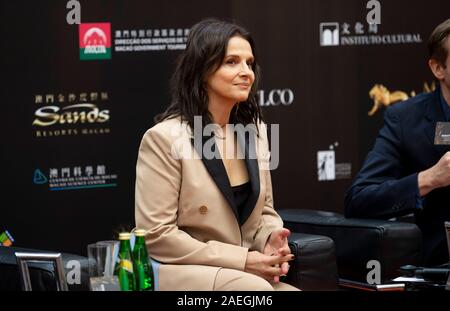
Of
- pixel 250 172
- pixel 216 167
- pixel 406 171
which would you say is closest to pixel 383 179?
pixel 406 171

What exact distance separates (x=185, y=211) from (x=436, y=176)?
1.08m

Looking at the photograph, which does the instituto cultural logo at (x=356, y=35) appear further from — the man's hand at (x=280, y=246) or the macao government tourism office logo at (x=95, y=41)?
the man's hand at (x=280, y=246)

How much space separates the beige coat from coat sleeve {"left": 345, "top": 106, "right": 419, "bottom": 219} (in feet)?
2.35

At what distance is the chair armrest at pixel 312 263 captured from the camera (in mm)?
3434

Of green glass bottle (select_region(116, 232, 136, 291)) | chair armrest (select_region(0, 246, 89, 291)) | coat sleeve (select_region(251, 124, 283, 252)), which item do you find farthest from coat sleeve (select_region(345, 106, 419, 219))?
green glass bottle (select_region(116, 232, 136, 291))

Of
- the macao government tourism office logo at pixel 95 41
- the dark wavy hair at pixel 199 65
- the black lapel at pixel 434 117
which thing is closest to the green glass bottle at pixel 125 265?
the dark wavy hair at pixel 199 65

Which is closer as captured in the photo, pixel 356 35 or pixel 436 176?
pixel 436 176

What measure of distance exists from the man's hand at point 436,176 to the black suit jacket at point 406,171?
93 millimetres

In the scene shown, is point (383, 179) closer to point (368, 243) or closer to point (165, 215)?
point (368, 243)

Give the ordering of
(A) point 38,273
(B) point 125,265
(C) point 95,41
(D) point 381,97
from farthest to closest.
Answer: (D) point 381,97, (C) point 95,41, (A) point 38,273, (B) point 125,265

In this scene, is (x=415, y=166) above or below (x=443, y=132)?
below

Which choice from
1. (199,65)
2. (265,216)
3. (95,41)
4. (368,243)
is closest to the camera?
(199,65)

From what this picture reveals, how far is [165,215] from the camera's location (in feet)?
10.2

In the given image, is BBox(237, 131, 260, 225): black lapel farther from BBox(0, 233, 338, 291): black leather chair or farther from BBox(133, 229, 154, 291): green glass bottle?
BBox(133, 229, 154, 291): green glass bottle
